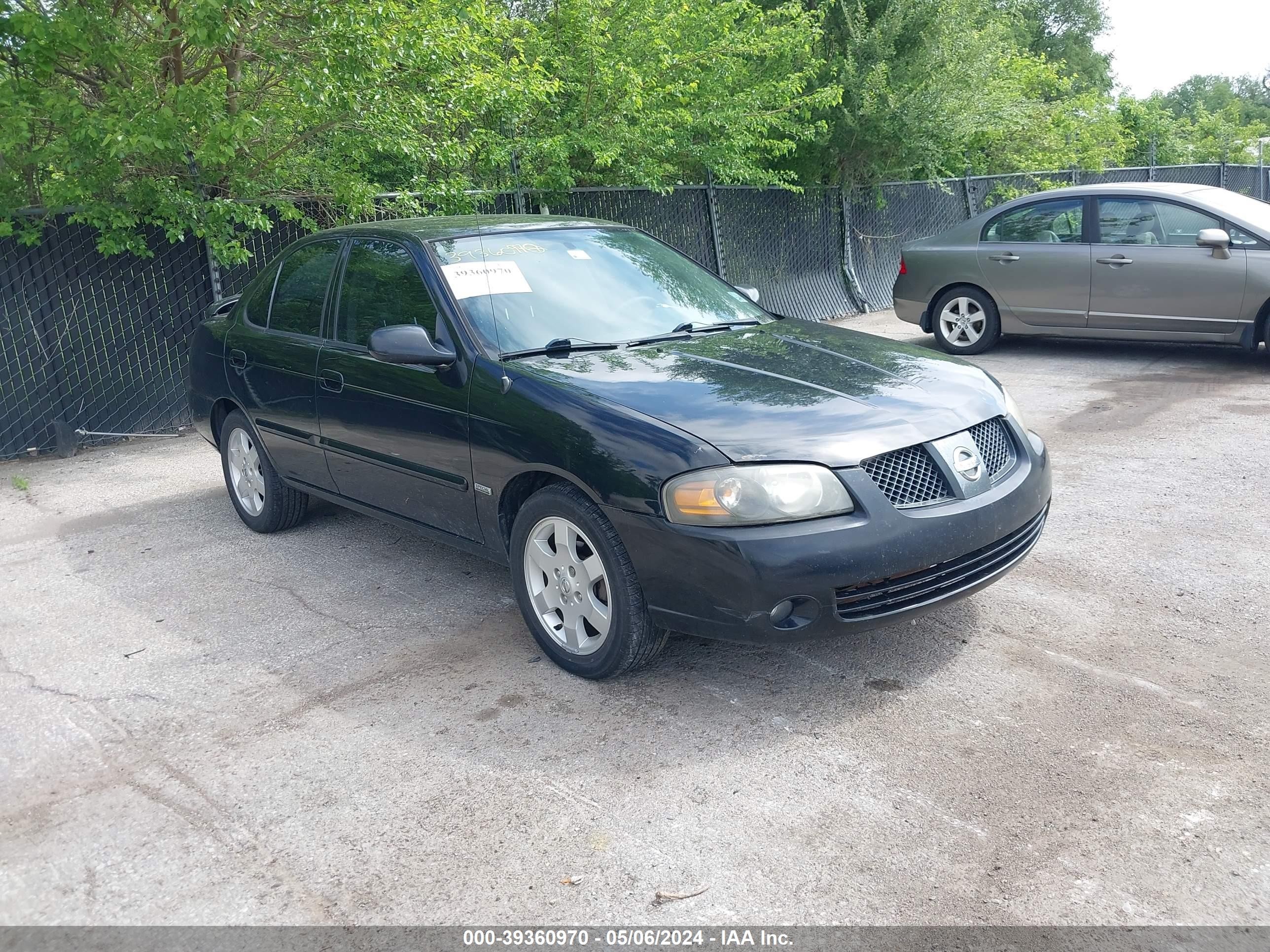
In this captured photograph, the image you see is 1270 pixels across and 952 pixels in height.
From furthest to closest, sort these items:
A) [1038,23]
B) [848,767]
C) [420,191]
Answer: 1. [1038,23]
2. [420,191]
3. [848,767]

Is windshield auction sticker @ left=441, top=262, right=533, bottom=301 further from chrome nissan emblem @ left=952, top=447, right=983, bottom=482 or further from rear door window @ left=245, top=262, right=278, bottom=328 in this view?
chrome nissan emblem @ left=952, top=447, right=983, bottom=482

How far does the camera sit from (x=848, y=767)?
347 centimetres

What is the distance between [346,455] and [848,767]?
115 inches

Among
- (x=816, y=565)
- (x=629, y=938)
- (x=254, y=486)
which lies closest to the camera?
(x=629, y=938)

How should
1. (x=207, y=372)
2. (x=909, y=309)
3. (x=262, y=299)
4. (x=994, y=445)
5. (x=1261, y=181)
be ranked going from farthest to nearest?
(x=1261, y=181) → (x=909, y=309) → (x=207, y=372) → (x=262, y=299) → (x=994, y=445)

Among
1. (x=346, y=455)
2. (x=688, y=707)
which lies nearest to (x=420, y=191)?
(x=346, y=455)

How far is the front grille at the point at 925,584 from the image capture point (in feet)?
12.2

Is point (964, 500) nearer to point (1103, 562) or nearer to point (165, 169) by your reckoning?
point (1103, 562)

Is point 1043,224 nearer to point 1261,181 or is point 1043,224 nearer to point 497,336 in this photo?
point 497,336

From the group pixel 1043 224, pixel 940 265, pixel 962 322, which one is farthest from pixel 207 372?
pixel 1043 224

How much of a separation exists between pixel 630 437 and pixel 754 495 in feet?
1.61

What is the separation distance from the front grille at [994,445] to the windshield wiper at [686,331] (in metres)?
1.35

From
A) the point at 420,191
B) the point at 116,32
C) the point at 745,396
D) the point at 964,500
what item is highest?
the point at 116,32

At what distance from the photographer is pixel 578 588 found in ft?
13.4
